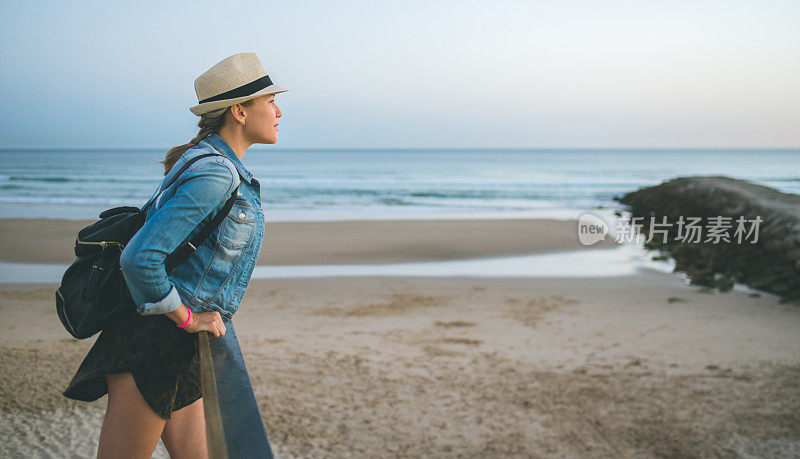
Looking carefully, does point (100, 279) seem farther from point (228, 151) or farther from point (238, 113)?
point (238, 113)

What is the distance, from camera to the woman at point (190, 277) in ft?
5.18

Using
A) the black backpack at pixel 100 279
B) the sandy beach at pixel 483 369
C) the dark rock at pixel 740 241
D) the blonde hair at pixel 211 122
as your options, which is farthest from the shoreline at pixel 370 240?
the black backpack at pixel 100 279

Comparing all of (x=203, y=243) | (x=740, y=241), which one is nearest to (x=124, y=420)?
(x=203, y=243)

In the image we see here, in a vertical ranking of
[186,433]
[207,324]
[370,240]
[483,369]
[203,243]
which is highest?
[203,243]

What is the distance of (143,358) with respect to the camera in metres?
1.73

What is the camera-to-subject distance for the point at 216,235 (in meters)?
1.69

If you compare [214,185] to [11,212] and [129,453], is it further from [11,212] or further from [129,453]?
[11,212]

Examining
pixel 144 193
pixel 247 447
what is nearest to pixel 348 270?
pixel 247 447

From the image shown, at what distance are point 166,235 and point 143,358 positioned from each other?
1.38ft

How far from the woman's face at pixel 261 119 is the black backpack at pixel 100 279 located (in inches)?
8.5

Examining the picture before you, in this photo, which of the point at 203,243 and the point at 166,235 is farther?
the point at 203,243

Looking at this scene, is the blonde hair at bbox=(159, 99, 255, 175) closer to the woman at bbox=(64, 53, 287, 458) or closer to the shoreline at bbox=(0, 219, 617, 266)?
the woman at bbox=(64, 53, 287, 458)

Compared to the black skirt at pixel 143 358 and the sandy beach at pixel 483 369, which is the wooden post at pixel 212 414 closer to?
the black skirt at pixel 143 358

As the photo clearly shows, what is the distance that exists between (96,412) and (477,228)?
44.4 ft
